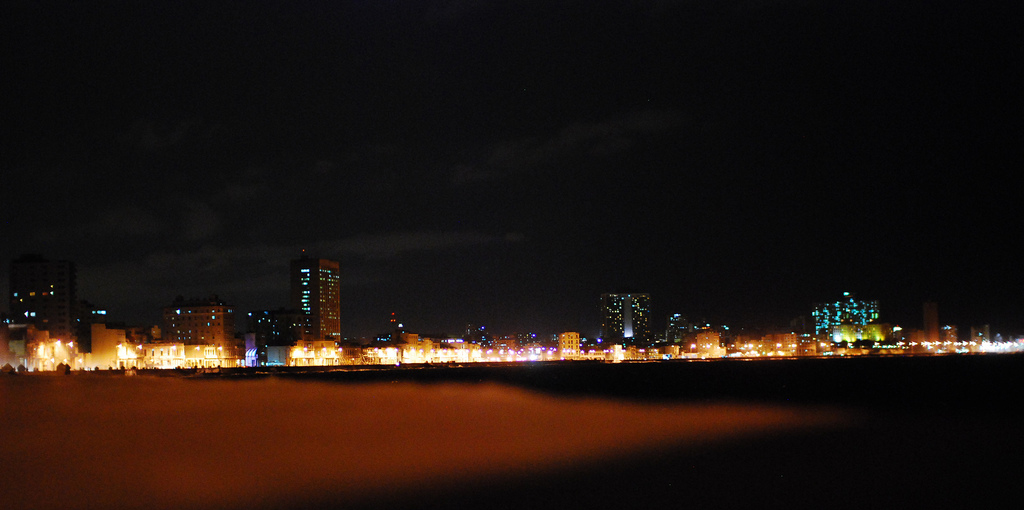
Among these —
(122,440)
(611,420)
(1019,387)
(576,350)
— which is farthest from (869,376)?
(576,350)

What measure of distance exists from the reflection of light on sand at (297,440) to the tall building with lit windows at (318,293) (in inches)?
4562

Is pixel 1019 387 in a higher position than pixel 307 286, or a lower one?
lower

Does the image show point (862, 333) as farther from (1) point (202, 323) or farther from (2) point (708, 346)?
(1) point (202, 323)

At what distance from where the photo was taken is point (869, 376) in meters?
82.2

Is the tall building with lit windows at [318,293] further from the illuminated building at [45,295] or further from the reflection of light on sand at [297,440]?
the reflection of light on sand at [297,440]

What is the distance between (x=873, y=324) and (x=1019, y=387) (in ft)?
436

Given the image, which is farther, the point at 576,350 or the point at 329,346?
the point at 576,350

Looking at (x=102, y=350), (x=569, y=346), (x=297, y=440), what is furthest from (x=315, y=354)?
(x=297, y=440)

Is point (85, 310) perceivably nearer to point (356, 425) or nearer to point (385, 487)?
point (356, 425)

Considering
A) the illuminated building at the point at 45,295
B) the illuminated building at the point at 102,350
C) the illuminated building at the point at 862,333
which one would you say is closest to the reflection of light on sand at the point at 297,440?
the illuminated building at the point at 102,350

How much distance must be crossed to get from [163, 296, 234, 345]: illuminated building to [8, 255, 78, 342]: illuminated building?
2071 cm

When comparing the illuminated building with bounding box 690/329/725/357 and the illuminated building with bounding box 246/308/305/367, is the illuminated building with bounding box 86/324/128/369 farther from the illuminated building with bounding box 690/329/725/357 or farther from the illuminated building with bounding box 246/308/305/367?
the illuminated building with bounding box 690/329/725/357

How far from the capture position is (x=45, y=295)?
11362cm

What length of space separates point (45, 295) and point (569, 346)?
105 m
